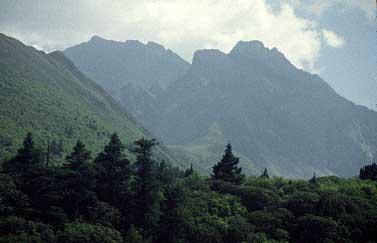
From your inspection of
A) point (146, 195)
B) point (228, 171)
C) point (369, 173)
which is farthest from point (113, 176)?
point (369, 173)

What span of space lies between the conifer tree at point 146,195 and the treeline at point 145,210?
0.37 feet

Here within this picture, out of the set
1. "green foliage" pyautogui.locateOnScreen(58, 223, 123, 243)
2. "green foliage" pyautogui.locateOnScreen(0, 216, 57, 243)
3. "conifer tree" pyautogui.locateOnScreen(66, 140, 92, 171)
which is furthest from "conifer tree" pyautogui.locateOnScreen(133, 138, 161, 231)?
"green foliage" pyautogui.locateOnScreen(0, 216, 57, 243)

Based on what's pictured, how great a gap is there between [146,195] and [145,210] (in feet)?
5.83

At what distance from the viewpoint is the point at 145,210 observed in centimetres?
5225

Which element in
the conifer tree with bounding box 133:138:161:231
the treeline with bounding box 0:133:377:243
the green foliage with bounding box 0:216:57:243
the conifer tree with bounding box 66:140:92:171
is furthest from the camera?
the conifer tree with bounding box 66:140:92:171

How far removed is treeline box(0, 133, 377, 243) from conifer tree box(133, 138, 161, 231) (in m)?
0.11

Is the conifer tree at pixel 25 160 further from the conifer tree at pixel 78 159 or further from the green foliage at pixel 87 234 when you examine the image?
the green foliage at pixel 87 234

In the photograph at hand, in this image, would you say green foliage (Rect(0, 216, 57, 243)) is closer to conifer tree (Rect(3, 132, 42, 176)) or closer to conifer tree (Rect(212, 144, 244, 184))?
conifer tree (Rect(3, 132, 42, 176))

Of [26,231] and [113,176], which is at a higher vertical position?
[113,176]

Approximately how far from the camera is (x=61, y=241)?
4284 cm

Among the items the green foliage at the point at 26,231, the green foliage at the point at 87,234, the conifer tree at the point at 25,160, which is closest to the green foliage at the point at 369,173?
the green foliage at the point at 87,234

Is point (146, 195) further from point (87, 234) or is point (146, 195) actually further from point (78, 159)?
point (87, 234)

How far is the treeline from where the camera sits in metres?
45.8

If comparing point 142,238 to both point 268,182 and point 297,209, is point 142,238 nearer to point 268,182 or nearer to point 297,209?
point 297,209
